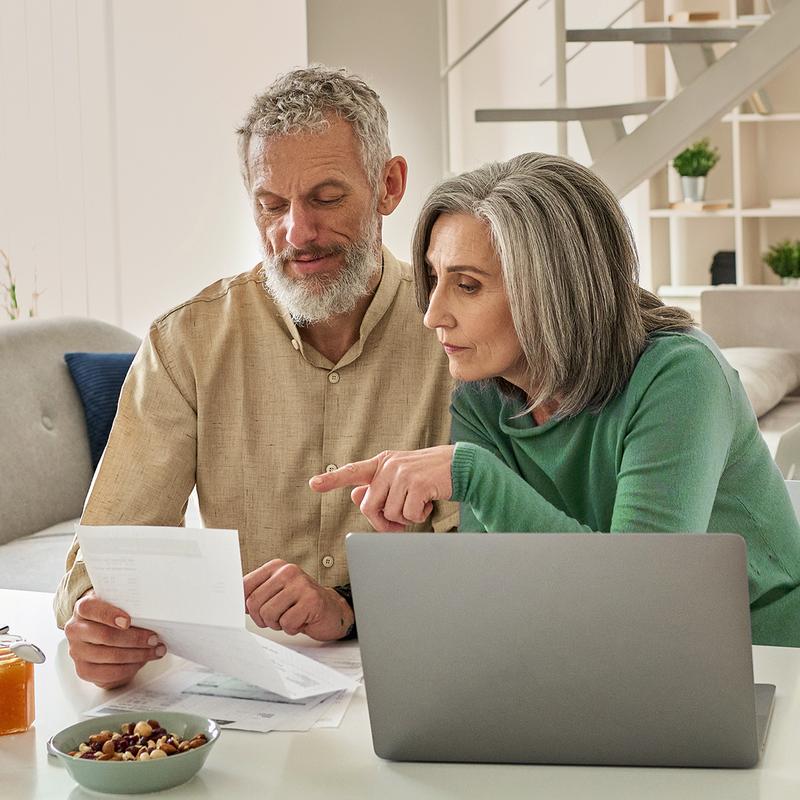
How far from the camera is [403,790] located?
1.05m

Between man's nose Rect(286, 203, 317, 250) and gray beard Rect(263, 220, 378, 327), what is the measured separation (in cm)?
1

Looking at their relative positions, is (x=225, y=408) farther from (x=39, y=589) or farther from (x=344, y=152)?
(x=39, y=589)

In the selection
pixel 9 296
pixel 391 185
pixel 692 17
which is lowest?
pixel 9 296

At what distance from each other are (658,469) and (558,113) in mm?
3758

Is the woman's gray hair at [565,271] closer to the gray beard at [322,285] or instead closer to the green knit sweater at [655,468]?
the green knit sweater at [655,468]

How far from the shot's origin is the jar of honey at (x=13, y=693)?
3.94 feet

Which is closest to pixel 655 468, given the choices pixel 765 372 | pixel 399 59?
pixel 765 372

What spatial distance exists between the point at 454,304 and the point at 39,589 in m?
1.69

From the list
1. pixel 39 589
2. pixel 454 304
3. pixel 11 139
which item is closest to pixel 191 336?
pixel 454 304

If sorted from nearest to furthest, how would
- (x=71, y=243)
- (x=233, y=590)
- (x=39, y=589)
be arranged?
(x=233, y=590) → (x=39, y=589) → (x=71, y=243)

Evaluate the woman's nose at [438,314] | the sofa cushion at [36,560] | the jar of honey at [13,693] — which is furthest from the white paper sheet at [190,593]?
the sofa cushion at [36,560]

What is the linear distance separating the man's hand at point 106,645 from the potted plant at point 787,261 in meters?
5.75

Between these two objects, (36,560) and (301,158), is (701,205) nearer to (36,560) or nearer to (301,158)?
(36,560)

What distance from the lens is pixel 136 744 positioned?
109 centimetres
